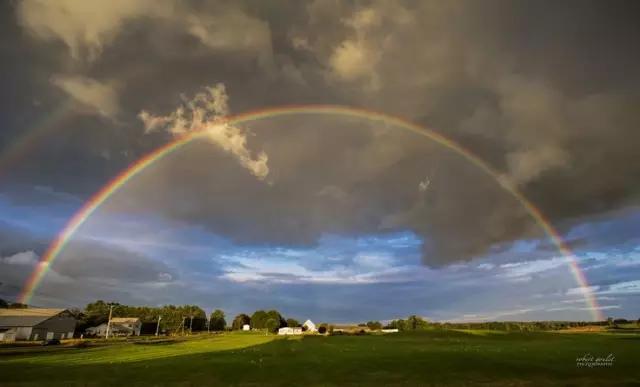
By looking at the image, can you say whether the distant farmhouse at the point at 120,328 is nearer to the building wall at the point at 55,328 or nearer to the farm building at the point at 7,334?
the building wall at the point at 55,328

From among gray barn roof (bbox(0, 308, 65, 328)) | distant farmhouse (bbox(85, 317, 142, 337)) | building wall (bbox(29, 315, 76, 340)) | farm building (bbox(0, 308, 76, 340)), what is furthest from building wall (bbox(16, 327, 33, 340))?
distant farmhouse (bbox(85, 317, 142, 337))

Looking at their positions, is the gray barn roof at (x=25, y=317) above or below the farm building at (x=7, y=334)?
above

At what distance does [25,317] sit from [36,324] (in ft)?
20.4

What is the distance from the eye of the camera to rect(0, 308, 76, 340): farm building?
5133 inches

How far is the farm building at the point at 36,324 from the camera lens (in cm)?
13038

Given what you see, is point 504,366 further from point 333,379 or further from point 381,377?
point 333,379

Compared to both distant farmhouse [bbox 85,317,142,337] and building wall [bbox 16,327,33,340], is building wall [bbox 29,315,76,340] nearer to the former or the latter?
building wall [bbox 16,327,33,340]

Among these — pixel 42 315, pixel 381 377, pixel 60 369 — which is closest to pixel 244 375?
pixel 381 377

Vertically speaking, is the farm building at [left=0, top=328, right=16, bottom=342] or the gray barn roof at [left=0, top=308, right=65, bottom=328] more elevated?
the gray barn roof at [left=0, top=308, right=65, bottom=328]

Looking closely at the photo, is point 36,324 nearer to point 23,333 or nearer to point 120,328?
point 23,333

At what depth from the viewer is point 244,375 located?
32.0 meters

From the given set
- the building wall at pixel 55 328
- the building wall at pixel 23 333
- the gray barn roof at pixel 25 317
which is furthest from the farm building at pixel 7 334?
the building wall at pixel 55 328

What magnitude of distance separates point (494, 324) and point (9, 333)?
17211 cm

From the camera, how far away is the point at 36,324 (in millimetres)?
134750
